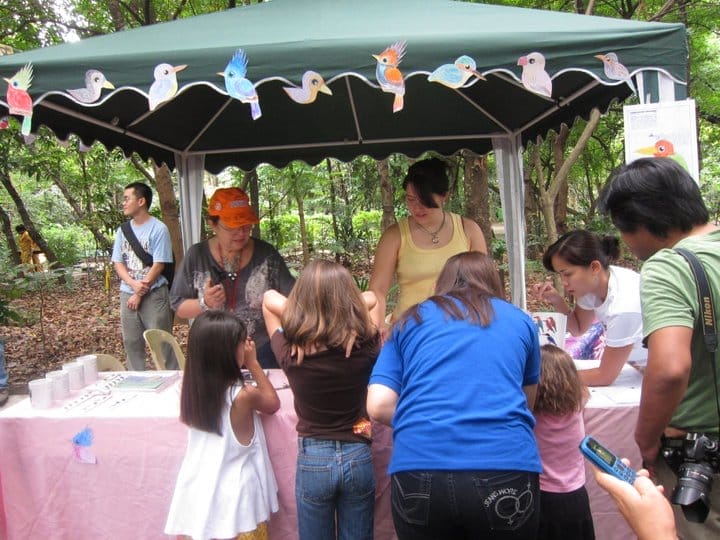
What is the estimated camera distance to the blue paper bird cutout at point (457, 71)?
6.53 feet

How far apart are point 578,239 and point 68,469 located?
88.4 inches

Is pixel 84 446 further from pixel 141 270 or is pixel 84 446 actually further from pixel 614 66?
pixel 614 66

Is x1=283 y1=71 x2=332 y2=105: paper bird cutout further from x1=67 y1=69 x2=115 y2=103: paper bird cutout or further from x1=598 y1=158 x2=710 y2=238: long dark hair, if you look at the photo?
x1=598 y1=158 x2=710 y2=238: long dark hair

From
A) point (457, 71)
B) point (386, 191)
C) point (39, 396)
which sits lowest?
point (39, 396)

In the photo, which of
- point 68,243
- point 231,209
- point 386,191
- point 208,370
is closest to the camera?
point 208,370

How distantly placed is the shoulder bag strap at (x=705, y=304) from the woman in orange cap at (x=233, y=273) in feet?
6.46

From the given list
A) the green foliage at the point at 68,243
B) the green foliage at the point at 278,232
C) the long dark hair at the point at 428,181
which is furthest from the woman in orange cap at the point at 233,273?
the green foliage at the point at 68,243

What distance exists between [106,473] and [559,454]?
173 cm

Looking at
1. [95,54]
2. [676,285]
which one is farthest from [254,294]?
[676,285]

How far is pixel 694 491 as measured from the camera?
4.09 ft

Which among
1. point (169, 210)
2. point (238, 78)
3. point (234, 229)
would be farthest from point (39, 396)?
point (169, 210)

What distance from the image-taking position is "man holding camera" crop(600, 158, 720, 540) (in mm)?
1259

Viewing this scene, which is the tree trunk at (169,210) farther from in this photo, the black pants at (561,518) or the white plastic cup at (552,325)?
the black pants at (561,518)

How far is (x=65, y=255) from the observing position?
13836 millimetres
